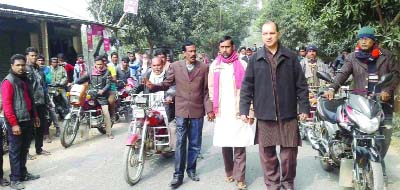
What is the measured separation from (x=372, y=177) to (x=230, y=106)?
5.65 feet

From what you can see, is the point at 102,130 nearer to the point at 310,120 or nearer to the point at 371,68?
the point at 310,120

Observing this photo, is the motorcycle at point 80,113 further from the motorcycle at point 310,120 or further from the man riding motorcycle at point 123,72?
the motorcycle at point 310,120

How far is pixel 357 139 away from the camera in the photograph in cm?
397

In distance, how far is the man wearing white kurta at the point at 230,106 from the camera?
471 cm

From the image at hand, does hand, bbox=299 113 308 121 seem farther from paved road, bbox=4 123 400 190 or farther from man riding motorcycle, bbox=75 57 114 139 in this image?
man riding motorcycle, bbox=75 57 114 139

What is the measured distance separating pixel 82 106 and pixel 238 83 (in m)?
3.91

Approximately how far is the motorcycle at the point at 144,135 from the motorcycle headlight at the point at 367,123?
253 cm

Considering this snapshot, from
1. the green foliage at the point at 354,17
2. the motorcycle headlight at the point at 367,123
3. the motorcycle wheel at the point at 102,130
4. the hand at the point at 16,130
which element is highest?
the green foliage at the point at 354,17

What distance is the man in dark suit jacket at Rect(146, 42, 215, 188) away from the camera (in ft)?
16.2

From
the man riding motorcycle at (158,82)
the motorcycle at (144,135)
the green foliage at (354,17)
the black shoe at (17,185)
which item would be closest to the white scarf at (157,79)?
the man riding motorcycle at (158,82)

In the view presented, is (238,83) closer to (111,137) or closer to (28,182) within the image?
(28,182)

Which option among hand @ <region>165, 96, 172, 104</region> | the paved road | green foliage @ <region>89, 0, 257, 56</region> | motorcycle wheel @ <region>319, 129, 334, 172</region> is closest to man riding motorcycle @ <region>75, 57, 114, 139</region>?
the paved road

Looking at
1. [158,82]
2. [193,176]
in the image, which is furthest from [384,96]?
[158,82]

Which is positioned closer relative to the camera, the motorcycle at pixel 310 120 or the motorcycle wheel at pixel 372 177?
the motorcycle wheel at pixel 372 177
